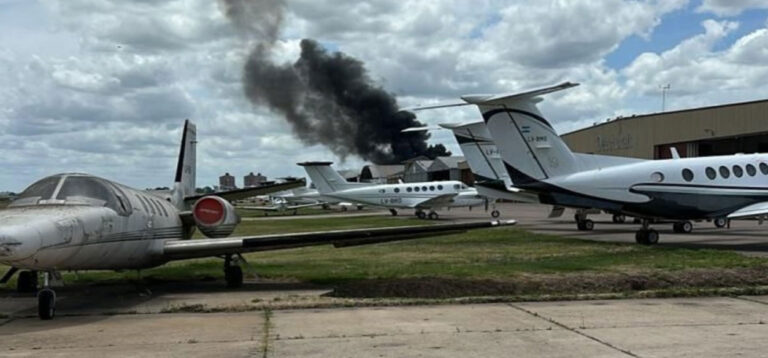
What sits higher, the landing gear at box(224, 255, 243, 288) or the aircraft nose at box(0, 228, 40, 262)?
the aircraft nose at box(0, 228, 40, 262)

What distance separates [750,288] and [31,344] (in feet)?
31.3

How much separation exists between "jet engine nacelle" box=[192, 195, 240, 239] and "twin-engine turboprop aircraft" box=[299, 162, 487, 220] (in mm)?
33412

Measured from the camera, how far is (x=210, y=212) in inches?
521

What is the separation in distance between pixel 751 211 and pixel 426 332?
51.5 ft

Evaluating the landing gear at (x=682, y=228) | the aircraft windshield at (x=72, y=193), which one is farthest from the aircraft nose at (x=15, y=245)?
the landing gear at (x=682, y=228)

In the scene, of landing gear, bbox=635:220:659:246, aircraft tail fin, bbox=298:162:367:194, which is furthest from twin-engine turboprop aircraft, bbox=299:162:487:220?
landing gear, bbox=635:220:659:246

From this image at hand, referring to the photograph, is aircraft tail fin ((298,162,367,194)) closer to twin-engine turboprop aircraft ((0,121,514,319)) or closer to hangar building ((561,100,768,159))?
hangar building ((561,100,768,159))

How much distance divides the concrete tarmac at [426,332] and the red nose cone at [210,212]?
3838mm

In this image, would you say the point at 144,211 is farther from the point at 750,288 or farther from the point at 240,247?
the point at 750,288

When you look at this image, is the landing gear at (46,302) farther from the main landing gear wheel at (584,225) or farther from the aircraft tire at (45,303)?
the main landing gear wheel at (584,225)

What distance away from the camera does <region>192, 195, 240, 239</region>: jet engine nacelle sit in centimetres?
1320

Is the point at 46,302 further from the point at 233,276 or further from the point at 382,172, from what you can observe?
the point at 382,172

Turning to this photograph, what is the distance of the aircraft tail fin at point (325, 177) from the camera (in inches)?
2045

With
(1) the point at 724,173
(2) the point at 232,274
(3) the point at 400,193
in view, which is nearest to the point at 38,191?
(2) the point at 232,274
